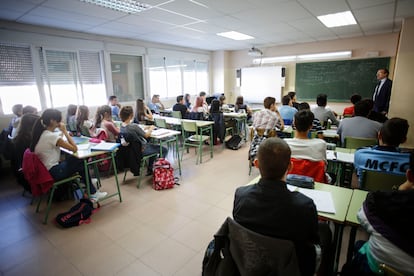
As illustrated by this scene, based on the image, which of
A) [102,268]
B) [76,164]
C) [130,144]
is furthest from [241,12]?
[102,268]

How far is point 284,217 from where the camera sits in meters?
1.02

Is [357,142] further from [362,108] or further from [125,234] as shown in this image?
[125,234]

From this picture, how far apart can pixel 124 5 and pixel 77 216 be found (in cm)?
330

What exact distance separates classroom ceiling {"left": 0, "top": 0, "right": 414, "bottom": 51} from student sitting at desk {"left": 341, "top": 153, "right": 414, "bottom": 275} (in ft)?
11.5

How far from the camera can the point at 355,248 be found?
4.84 ft

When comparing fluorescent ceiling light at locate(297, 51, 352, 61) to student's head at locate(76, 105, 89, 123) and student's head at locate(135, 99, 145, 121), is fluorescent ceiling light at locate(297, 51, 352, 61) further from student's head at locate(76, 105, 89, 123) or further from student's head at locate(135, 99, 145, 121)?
student's head at locate(76, 105, 89, 123)

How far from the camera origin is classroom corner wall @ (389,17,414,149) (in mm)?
5023

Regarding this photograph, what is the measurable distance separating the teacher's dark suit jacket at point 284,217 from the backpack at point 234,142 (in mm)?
4567

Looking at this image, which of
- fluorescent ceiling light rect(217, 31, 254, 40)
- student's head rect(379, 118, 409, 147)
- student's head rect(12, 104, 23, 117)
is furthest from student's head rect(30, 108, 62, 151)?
fluorescent ceiling light rect(217, 31, 254, 40)

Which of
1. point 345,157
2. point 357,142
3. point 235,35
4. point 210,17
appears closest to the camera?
point 345,157

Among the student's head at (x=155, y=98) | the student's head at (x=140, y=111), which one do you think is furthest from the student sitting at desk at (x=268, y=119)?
the student's head at (x=155, y=98)

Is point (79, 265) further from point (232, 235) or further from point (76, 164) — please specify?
point (232, 235)

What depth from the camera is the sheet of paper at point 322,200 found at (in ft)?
4.71

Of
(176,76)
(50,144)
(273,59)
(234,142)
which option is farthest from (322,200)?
(273,59)
